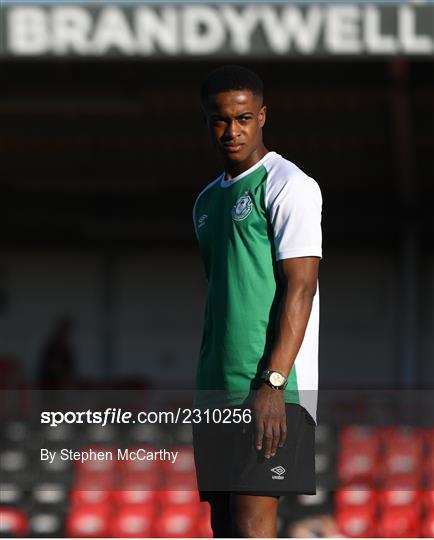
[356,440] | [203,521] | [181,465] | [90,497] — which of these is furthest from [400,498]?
[90,497]

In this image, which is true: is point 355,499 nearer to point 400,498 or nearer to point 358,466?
point 400,498

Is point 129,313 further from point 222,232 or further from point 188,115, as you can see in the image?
point 222,232

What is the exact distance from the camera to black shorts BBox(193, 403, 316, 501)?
109 inches

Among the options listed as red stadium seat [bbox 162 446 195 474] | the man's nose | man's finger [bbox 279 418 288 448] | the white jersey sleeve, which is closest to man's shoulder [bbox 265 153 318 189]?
the white jersey sleeve

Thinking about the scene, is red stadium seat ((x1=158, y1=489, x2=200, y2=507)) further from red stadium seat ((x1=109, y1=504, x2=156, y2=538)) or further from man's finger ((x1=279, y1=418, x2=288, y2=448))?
man's finger ((x1=279, y1=418, x2=288, y2=448))

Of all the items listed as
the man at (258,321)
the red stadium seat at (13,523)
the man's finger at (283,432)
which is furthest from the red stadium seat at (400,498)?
the man's finger at (283,432)

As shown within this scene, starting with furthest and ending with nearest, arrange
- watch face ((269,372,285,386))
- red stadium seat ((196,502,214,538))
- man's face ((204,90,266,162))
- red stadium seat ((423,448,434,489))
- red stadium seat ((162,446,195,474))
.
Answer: red stadium seat ((423,448,434,489))
red stadium seat ((196,502,214,538))
red stadium seat ((162,446,195,474))
man's face ((204,90,266,162))
watch face ((269,372,285,386))

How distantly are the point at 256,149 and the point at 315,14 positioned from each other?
854 centimetres

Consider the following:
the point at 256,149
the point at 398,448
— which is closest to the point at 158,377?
the point at 398,448

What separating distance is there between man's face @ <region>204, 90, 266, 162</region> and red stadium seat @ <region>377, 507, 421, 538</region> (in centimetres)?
488

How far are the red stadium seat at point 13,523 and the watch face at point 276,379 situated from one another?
4.79 metres

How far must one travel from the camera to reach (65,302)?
18.3 m

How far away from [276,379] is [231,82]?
0.69 metres

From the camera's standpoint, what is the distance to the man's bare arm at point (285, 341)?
2.71m
